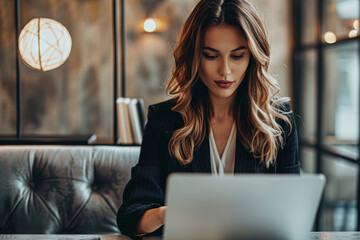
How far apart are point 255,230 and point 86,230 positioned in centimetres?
96

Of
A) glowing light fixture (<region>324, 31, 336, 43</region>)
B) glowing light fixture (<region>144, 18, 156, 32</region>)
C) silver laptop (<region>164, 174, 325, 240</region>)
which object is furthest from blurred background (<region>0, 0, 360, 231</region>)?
silver laptop (<region>164, 174, 325, 240</region>)

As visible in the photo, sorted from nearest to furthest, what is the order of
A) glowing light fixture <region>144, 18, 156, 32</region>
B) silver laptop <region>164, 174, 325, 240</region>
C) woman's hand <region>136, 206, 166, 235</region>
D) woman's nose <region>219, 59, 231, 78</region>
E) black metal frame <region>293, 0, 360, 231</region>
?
silver laptop <region>164, 174, 325, 240</region> < woman's hand <region>136, 206, 166, 235</region> < woman's nose <region>219, 59, 231, 78</region> < black metal frame <region>293, 0, 360, 231</region> < glowing light fixture <region>144, 18, 156, 32</region>

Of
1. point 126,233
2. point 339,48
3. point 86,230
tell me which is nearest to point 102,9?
point 339,48

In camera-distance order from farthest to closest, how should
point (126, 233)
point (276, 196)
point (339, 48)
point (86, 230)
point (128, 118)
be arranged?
point (339, 48), point (128, 118), point (86, 230), point (126, 233), point (276, 196)

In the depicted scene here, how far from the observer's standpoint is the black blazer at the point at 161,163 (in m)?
1.29

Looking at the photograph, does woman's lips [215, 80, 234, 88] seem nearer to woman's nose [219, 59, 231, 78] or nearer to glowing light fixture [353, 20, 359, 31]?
woman's nose [219, 59, 231, 78]

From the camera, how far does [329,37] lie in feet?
11.7

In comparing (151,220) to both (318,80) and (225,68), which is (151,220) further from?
(318,80)

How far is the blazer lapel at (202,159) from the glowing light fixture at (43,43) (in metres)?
1.11

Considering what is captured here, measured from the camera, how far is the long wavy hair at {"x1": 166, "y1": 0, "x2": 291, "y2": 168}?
1316 mm

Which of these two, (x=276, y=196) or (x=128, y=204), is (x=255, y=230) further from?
(x=128, y=204)

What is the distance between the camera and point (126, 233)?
122 cm

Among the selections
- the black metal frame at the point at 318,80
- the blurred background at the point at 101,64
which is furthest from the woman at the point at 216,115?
the blurred background at the point at 101,64

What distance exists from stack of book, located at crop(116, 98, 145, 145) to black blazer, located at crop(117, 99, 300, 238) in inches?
16.6
